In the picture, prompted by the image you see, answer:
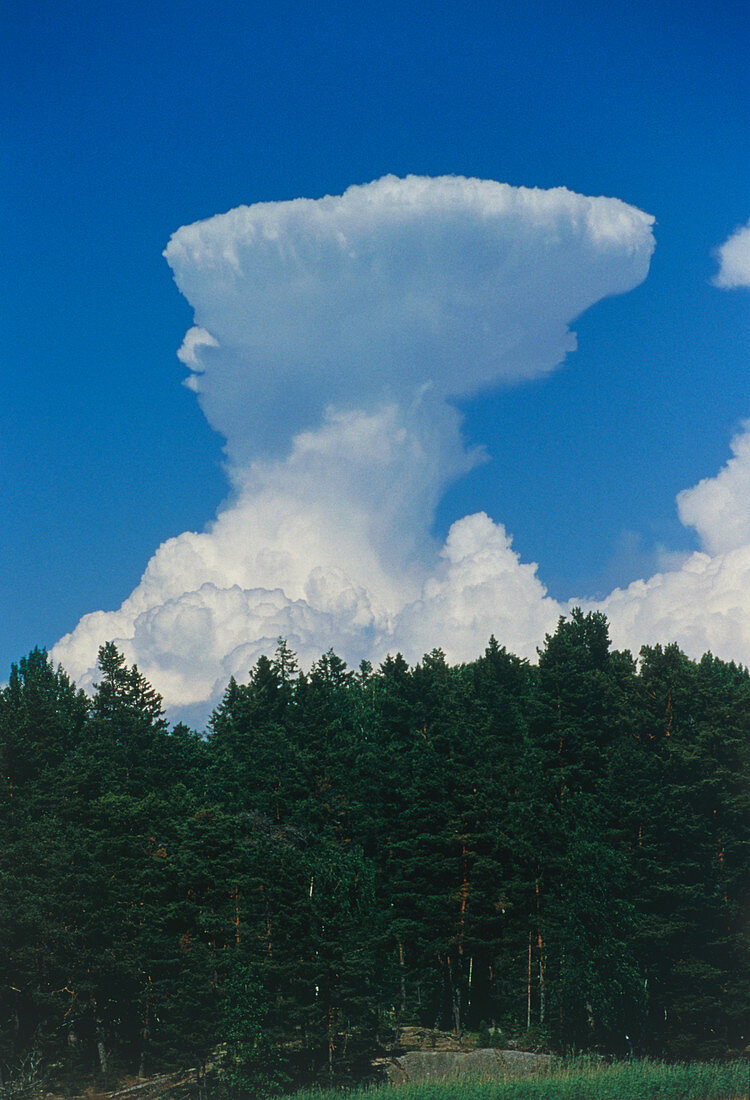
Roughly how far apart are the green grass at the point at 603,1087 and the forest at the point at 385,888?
7.35 meters

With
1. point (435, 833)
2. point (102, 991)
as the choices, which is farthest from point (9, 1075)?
point (435, 833)

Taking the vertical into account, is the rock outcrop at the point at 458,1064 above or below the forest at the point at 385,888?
below

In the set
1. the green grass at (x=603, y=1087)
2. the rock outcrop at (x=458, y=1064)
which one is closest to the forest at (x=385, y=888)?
the rock outcrop at (x=458, y=1064)

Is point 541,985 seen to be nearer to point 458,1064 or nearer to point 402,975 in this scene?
point 402,975

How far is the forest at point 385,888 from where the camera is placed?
4969 cm

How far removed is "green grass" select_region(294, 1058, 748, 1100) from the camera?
37156 mm

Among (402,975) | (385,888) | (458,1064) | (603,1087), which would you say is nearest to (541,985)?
(402,975)

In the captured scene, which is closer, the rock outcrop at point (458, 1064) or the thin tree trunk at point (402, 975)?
the rock outcrop at point (458, 1064)

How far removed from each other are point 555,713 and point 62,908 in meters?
32.4

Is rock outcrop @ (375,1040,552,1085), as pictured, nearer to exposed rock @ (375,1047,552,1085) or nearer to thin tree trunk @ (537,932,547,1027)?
exposed rock @ (375,1047,552,1085)

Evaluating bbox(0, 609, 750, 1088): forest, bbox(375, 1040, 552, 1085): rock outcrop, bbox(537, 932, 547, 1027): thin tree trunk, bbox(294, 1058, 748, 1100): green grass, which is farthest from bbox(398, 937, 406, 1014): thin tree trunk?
bbox(294, 1058, 748, 1100): green grass

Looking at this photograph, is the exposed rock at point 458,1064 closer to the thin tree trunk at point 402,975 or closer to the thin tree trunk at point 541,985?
the thin tree trunk at point 541,985

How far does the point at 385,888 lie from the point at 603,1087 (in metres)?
26.5

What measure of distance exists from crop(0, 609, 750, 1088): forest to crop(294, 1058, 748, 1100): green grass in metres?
7.35
